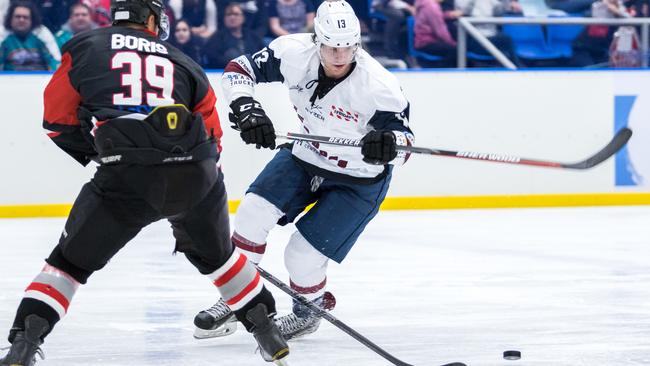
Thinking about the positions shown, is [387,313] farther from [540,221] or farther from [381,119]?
[540,221]

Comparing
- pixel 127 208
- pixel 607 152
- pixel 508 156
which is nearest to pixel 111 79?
pixel 127 208

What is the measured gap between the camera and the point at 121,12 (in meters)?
2.82

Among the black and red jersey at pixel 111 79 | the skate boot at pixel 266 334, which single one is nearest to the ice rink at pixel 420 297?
the skate boot at pixel 266 334

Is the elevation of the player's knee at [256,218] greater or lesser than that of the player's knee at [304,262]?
greater

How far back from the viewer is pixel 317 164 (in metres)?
3.77

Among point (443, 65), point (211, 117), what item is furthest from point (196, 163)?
point (443, 65)

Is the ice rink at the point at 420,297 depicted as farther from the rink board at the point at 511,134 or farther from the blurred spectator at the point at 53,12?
the blurred spectator at the point at 53,12

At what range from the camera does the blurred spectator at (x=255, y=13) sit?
7367mm

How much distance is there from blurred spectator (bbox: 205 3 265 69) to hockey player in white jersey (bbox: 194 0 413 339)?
3524mm

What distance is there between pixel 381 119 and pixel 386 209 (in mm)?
3610

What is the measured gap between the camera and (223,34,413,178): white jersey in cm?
362

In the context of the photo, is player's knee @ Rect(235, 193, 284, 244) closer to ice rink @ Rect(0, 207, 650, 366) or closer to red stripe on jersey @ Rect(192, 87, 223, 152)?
ice rink @ Rect(0, 207, 650, 366)

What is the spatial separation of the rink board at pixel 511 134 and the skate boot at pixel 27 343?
433 cm

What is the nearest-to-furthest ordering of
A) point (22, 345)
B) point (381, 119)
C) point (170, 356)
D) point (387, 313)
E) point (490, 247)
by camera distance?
1. point (22, 345)
2. point (170, 356)
3. point (381, 119)
4. point (387, 313)
5. point (490, 247)
